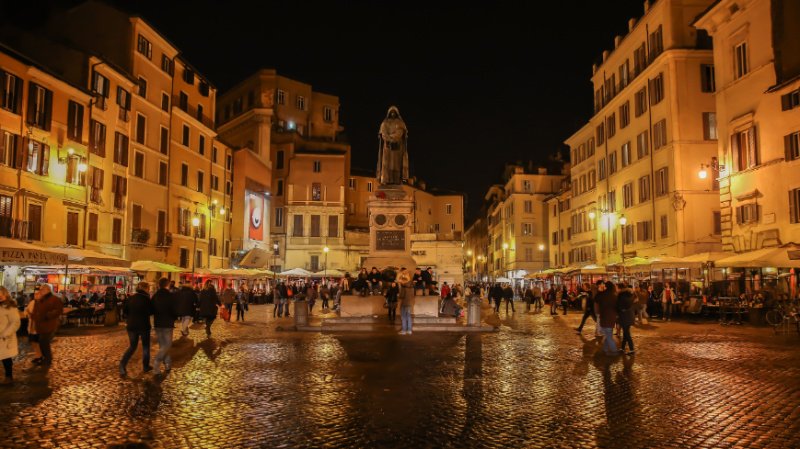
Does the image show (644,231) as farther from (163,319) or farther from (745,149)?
(163,319)

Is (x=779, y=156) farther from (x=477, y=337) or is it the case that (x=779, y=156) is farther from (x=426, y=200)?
(x=426, y=200)

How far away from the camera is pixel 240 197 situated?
55.0m

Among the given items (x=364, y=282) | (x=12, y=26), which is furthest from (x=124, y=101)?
(x=364, y=282)

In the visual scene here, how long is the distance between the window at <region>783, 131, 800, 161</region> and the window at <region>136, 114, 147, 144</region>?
114 feet

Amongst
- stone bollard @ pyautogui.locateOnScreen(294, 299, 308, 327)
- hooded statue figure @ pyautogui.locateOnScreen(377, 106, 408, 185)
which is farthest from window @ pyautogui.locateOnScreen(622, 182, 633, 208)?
stone bollard @ pyautogui.locateOnScreen(294, 299, 308, 327)

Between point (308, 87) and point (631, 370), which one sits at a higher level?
point (308, 87)

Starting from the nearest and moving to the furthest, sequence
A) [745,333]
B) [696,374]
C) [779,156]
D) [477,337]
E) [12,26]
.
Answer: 1. [696,374]
2. [477,337]
3. [745,333]
4. [779,156]
5. [12,26]

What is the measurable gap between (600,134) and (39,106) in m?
37.0

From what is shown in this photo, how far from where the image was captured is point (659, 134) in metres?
37.7

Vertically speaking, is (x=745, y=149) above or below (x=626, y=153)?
below

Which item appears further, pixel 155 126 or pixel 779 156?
pixel 155 126

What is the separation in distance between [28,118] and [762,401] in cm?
3050

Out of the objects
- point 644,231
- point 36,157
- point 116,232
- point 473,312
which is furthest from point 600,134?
point 36,157

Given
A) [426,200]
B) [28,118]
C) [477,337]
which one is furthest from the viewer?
[426,200]
